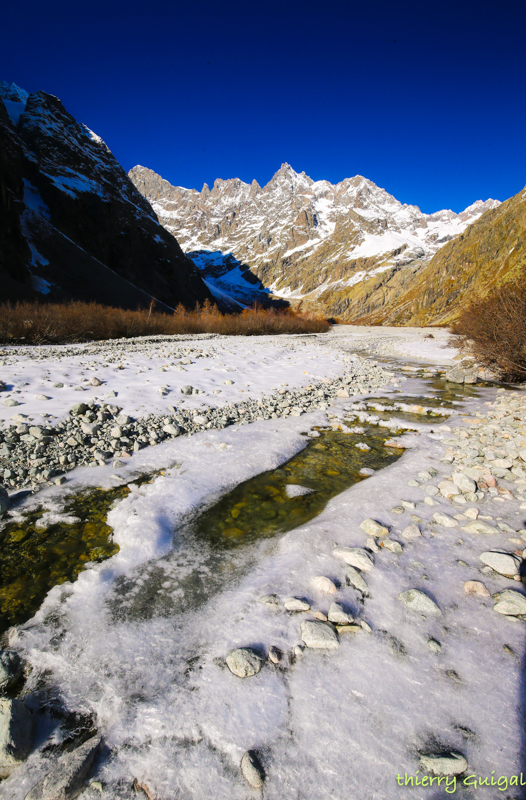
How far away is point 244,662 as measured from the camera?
2.32 metres

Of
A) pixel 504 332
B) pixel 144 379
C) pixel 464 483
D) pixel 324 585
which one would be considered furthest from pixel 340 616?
pixel 504 332

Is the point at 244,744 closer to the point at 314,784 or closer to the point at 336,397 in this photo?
the point at 314,784

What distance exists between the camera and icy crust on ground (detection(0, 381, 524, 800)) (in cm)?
184

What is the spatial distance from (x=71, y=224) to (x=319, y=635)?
352 feet

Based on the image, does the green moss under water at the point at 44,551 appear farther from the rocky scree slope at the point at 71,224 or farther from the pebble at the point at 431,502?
the rocky scree slope at the point at 71,224

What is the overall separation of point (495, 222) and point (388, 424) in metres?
140

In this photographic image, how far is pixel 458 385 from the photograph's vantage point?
12.7 m

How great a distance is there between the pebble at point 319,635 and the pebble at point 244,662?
0.37m

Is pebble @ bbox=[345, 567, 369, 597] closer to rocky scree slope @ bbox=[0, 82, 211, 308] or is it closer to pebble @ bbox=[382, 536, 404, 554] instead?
pebble @ bbox=[382, 536, 404, 554]

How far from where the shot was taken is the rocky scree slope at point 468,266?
93.0 m

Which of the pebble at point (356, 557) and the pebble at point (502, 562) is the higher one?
the pebble at point (502, 562)

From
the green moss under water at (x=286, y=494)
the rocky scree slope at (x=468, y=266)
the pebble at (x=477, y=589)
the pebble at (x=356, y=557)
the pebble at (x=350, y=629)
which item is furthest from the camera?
the rocky scree slope at (x=468, y=266)

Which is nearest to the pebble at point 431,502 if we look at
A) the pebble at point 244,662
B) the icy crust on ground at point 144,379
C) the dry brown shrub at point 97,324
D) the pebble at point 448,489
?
the pebble at point 448,489

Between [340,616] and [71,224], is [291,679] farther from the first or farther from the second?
[71,224]
